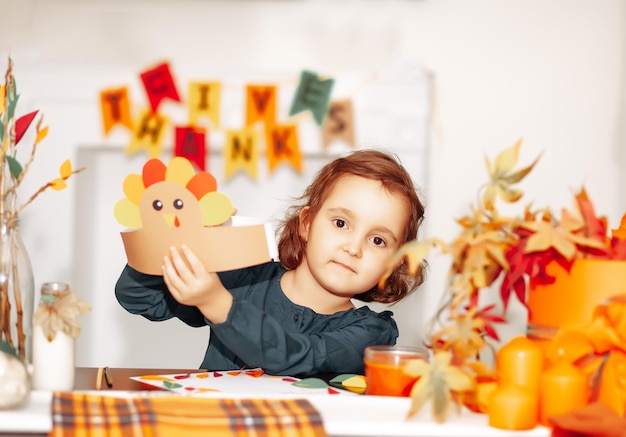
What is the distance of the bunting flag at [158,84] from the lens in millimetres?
2152

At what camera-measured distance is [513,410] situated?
2.39 ft

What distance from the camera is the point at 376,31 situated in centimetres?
219

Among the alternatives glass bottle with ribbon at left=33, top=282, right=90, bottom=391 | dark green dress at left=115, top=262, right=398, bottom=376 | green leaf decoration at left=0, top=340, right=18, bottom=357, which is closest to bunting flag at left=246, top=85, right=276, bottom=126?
dark green dress at left=115, top=262, right=398, bottom=376

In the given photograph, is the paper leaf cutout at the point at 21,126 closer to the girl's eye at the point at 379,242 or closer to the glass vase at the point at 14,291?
the glass vase at the point at 14,291

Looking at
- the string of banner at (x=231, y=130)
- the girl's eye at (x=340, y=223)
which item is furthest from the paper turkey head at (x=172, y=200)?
the string of banner at (x=231, y=130)

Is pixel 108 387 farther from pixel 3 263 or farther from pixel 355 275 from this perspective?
pixel 355 275

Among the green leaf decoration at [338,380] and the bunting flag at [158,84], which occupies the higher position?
the bunting flag at [158,84]

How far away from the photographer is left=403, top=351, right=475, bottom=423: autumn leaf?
733mm

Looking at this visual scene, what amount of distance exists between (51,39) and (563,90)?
1.43 meters

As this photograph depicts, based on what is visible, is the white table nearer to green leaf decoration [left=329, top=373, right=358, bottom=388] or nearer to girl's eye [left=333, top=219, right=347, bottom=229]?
green leaf decoration [left=329, top=373, right=358, bottom=388]

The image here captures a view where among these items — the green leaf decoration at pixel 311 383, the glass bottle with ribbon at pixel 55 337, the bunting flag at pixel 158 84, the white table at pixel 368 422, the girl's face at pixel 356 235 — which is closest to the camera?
the white table at pixel 368 422

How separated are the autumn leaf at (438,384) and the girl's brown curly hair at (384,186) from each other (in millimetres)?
481

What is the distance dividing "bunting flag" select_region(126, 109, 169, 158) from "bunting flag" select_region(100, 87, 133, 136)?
0.10ft

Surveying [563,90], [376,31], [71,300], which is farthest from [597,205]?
[71,300]
